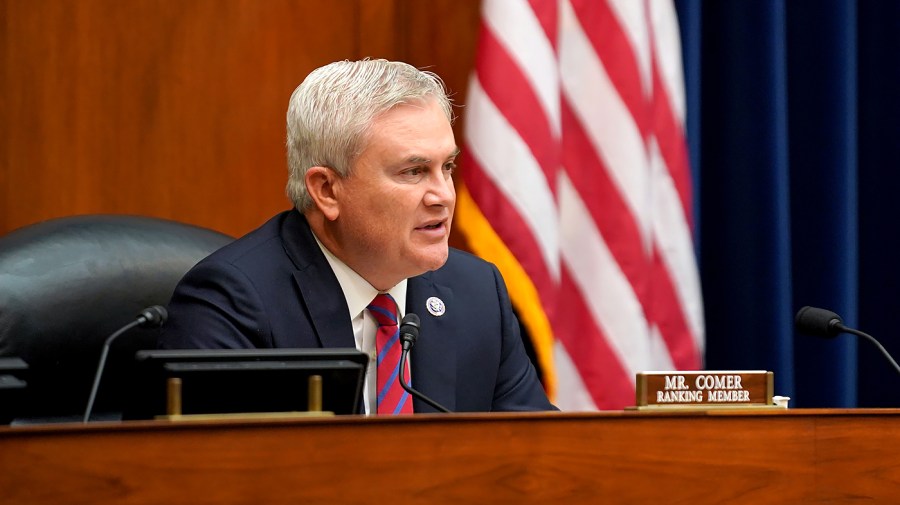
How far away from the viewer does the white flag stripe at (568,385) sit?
3639mm

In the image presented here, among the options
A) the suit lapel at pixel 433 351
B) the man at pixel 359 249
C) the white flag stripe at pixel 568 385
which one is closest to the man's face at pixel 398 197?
the man at pixel 359 249

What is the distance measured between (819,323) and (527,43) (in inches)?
59.3

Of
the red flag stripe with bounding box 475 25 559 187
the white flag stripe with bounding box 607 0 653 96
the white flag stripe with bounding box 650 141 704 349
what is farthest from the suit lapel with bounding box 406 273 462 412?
the white flag stripe with bounding box 607 0 653 96

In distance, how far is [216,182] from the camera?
12.1 feet

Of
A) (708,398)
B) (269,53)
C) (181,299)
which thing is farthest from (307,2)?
(708,398)

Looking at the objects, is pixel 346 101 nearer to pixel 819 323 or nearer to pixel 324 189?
pixel 324 189

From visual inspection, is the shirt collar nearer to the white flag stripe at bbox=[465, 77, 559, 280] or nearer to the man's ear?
the man's ear

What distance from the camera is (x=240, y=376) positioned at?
1.70 m

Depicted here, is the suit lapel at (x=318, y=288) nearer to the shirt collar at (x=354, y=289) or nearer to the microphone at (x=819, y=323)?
the shirt collar at (x=354, y=289)

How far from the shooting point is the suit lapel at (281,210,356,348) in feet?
8.45

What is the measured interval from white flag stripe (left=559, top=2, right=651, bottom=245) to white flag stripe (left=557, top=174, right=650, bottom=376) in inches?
5.2

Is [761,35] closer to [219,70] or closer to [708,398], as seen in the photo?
[219,70]

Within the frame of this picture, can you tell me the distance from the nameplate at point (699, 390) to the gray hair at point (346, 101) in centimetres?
101

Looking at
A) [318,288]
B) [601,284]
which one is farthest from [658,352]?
[318,288]
